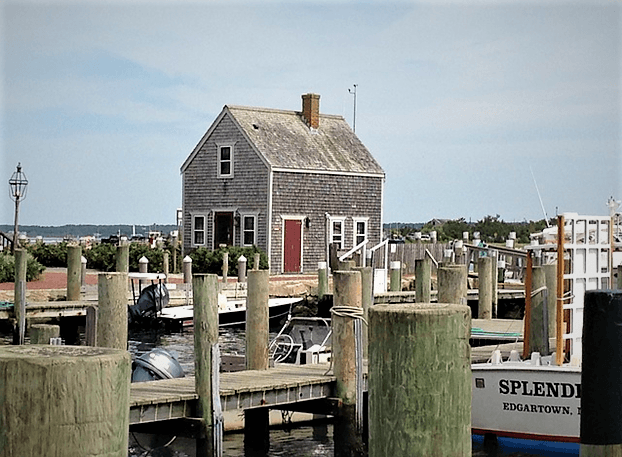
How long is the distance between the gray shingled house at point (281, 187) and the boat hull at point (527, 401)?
81.7 feet

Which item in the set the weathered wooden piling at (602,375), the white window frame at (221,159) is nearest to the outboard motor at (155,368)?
the weathered wooden piling at (602,375)

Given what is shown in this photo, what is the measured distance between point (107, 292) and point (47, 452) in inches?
405

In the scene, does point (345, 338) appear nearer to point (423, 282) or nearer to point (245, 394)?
point (245, 394)

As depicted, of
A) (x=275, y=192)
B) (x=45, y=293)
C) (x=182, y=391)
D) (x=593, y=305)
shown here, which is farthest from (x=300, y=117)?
(x=593, y=305)

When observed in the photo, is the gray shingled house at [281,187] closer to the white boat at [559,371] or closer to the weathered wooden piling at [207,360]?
the white boat at [559,371]

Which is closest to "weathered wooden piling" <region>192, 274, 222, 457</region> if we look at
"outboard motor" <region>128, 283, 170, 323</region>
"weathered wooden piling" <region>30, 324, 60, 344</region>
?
"weathered wooden piling" <region>30, 324, 60, 344</region>

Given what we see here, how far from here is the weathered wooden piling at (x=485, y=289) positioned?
24.9m

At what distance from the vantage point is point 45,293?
2847 cm

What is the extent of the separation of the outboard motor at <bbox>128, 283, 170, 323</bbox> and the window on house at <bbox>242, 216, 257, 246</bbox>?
11750 millimetres

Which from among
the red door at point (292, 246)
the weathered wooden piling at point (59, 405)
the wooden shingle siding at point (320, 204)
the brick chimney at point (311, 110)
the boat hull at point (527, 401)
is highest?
the brick chimney at point (311, 110)

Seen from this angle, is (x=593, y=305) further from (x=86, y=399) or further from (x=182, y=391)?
(x=182, y=391)

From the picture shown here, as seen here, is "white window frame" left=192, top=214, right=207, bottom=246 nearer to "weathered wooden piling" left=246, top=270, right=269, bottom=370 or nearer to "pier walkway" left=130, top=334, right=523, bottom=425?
"weathered wooden piling" left=246, top=270, right=269, bottom=370

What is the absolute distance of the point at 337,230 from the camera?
41.1m

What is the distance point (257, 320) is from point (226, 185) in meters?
26.4
